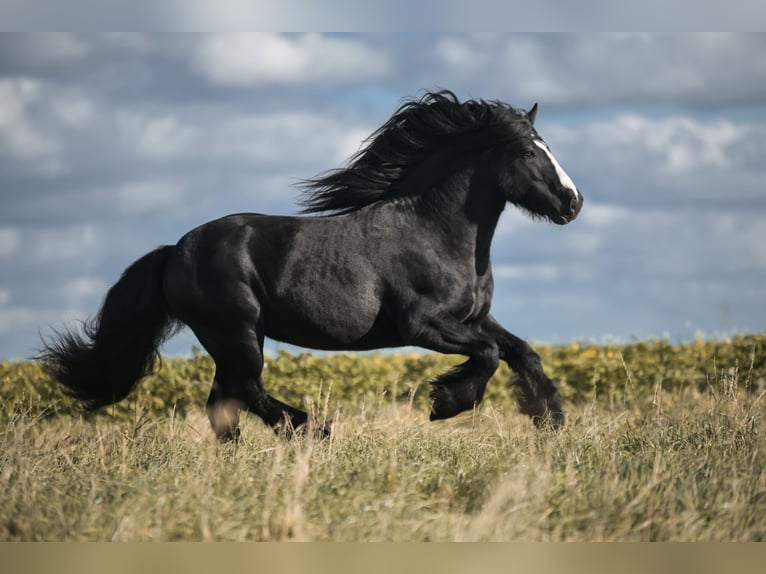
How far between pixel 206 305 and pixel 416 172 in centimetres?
189

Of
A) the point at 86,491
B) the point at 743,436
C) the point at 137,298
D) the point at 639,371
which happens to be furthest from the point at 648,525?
the point at 639,371

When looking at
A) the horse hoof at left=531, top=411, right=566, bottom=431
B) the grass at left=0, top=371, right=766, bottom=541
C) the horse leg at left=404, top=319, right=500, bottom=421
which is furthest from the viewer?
the horse hoof at left=531, top=411, right=566, bottom=431

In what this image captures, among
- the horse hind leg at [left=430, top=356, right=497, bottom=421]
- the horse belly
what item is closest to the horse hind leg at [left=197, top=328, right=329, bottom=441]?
the horse belly

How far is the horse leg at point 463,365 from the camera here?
22.9ft

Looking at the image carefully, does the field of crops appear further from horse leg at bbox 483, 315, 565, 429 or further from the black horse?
the black horse

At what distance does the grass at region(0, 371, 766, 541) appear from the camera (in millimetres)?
4711

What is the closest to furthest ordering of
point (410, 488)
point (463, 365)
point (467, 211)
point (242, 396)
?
point (410, 488) < point (463, 365) < point (467, 211) < point (242, 396)

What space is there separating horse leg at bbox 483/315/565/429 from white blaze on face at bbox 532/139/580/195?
46.7 inches

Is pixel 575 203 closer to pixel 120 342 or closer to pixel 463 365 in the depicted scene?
pixel 463 365

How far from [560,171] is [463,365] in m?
1.62

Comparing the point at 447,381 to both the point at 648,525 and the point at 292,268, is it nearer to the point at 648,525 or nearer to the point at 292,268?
the point at 292,268

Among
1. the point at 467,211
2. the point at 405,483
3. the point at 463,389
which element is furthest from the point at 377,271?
the point at 405,483

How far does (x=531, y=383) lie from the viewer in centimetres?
729

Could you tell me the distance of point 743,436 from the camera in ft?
21.5
